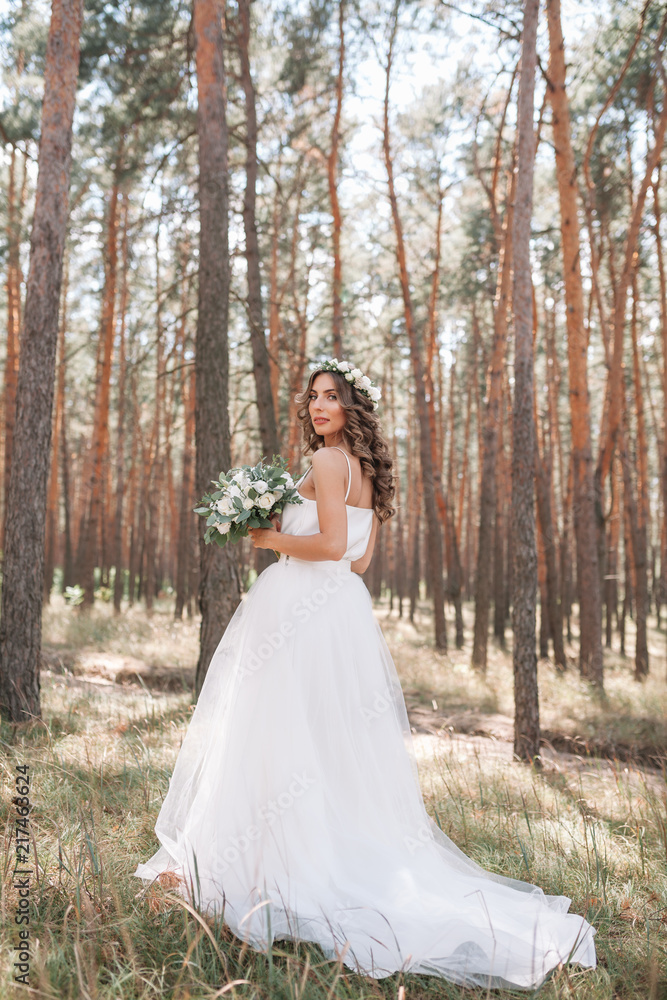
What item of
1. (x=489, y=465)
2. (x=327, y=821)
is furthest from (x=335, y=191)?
(x=327, y=821)

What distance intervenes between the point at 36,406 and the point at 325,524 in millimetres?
3210

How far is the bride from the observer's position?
2482mm

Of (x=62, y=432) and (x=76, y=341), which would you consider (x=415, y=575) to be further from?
(x=76, y=341)

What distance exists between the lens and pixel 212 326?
266 inches

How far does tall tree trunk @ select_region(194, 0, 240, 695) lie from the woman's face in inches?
131

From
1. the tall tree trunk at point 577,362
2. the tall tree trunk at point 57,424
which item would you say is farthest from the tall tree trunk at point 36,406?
the tall tree trunk at point 57,424

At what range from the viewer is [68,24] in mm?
5496

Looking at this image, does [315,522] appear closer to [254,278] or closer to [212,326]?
[212,326]

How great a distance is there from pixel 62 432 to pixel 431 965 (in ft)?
56.4

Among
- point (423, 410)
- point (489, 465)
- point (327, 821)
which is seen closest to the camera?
point (327, 821)

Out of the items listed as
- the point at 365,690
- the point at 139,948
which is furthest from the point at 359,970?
the point at 365,690

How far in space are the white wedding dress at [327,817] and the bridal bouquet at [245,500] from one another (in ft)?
0.53

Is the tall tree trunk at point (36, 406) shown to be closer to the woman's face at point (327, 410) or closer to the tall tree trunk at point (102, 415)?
the woman's face at point (327, 410)

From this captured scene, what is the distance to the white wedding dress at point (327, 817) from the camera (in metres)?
2.47
